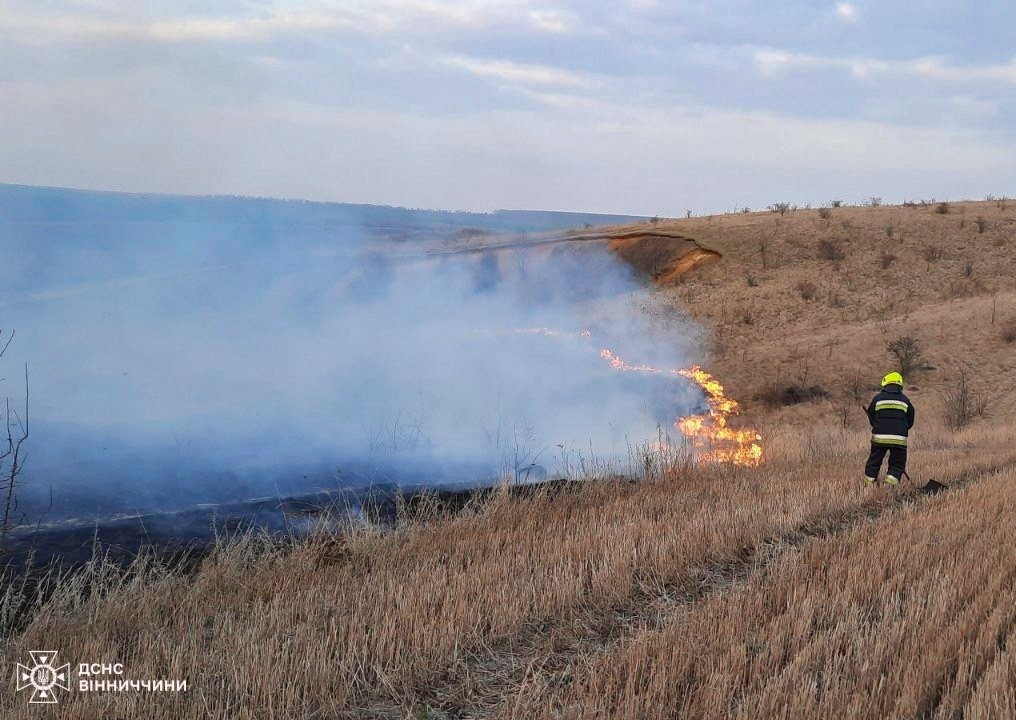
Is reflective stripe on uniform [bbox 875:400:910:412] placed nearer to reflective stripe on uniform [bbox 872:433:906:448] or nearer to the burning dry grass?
reflective stripe on uniform [bbox 872:433:906:448]

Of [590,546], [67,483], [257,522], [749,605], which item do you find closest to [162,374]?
[67,483]

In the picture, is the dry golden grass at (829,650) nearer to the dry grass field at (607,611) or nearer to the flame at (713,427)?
the dry grass field at (607,611)

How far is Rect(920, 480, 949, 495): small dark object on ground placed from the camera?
26.9 ft

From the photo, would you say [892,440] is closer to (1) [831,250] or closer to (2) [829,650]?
(2) [829,650]

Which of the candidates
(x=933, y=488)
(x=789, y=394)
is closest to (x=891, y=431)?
(x=933, y=488)

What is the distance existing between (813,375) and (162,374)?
1576cm

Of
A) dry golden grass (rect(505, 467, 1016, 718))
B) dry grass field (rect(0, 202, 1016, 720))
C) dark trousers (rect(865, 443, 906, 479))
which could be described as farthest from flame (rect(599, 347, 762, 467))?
dry golden grass (rect(505, 467, 1016, 718))

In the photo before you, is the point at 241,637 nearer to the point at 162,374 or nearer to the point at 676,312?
the point at 162,374

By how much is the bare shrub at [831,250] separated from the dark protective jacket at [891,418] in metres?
19.7

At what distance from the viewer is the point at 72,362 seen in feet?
45.1

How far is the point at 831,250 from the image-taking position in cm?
2756

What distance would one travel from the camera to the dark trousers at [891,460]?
868 centimetres

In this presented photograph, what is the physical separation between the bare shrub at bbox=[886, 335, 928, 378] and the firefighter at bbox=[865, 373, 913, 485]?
1136cm

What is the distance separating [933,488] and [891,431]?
81cm
